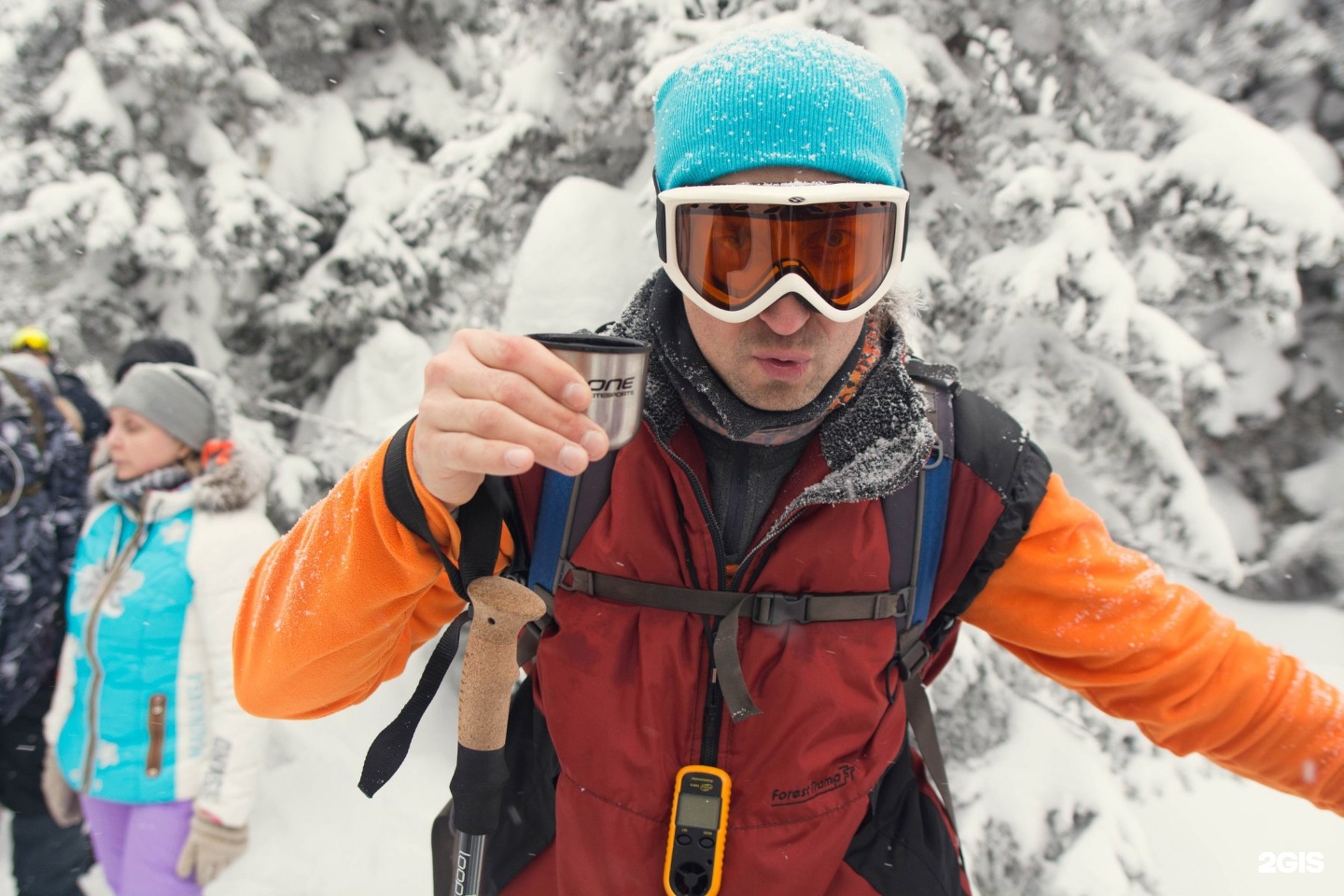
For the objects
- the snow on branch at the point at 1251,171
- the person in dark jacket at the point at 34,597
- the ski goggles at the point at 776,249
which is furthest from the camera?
the snow on branch at the point at 1251,171

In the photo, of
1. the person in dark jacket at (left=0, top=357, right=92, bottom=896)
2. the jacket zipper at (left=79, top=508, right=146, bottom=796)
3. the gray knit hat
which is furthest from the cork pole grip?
the person in dark jacket at (left=0, top=357, right=92, bottom=896)

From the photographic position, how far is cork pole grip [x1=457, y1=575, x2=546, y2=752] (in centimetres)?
132

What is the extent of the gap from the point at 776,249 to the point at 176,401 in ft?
10.0

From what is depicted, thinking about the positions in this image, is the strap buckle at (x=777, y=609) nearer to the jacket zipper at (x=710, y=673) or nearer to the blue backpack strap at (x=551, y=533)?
the jacket zipper at (x=710, y=673)

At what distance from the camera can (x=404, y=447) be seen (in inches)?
53.5

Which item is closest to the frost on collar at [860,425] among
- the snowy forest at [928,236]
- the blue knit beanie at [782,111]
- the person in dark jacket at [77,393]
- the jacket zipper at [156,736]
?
the blue knit beanie at [782,111]

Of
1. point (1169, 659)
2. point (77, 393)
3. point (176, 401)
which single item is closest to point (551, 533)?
point (1169, 659)

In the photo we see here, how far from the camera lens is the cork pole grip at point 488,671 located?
4.34 feet

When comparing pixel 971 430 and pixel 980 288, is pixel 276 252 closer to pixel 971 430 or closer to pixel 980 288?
pixel 980 288

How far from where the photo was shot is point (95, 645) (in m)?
3.10

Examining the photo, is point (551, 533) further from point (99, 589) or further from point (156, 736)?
point (99, 589)

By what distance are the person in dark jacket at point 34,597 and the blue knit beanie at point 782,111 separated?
3.60 m

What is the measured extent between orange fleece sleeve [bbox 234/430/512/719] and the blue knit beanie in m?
0.95

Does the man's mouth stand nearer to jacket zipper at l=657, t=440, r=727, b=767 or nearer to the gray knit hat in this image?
jacket zipper at l=657, t=440, r=727, b=767
